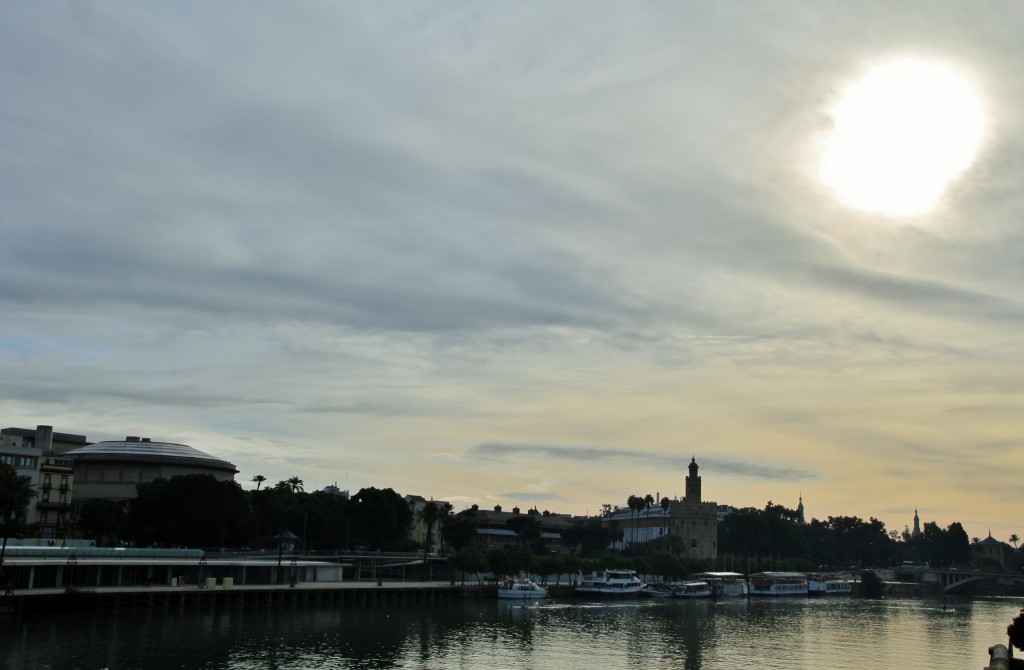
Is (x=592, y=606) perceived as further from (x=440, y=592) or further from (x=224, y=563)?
(x=224, y=563)

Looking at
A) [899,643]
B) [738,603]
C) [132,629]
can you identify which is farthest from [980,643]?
[132,629]

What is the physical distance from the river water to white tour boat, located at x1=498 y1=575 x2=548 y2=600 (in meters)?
14.5

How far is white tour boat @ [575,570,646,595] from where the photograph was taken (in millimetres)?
180750

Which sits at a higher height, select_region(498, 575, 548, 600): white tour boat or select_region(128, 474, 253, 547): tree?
select_region(128, 474, 253, 547): tree

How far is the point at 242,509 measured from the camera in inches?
5891

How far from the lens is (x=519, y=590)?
532 feet

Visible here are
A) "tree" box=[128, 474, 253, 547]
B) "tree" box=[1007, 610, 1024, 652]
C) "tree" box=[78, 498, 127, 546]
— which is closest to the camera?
"tree" box=[1007, 610, 1024, 652]

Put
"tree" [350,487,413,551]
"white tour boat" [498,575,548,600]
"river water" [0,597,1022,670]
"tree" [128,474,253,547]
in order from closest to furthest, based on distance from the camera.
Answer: "river water" [0,597,1022,670] → "tree" [128,474,253,547] → "white tour boat" [498,575,548,600] → "tree" [350,487,413,551]

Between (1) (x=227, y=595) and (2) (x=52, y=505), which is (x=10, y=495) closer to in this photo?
(1) (x=227, y=595)

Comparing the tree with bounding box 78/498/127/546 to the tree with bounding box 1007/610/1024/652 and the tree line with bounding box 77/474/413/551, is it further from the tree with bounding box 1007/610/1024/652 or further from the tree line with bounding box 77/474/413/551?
the tree with bounding box 1007/610/1024/652

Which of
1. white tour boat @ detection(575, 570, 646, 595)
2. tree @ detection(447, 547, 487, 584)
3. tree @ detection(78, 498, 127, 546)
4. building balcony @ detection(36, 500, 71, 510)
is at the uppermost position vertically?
building balcony @ detection(36, 500, 71, 510)

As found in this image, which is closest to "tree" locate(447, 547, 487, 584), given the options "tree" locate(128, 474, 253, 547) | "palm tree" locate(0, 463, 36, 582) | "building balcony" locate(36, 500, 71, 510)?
"tree" locate(128, 474, 253, 547)

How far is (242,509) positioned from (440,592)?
35872mm

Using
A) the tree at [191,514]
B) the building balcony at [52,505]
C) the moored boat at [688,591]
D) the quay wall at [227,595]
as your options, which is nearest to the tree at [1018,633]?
the quay wall at [227,595]
